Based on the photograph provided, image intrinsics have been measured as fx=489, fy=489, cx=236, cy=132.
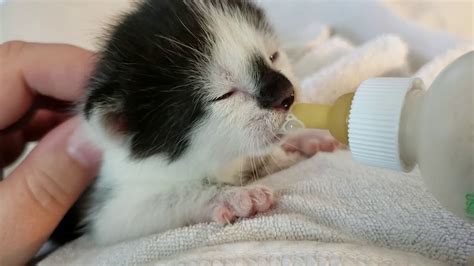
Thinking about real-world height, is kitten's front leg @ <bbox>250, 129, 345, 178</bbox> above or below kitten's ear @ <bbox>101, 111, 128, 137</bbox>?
below

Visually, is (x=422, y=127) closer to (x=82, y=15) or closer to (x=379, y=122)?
(x=379, y=122)

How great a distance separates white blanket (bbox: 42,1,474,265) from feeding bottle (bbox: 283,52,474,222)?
0.37ft

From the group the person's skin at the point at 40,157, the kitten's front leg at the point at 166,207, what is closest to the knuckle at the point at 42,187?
the person's skin at the point at 40,157

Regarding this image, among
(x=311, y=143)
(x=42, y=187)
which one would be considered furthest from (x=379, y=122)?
(x=42, y=187)

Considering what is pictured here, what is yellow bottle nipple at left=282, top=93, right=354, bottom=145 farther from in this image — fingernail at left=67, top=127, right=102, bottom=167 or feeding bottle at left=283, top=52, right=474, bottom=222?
fingernail at left=67, top=127, right=102, bottom=167

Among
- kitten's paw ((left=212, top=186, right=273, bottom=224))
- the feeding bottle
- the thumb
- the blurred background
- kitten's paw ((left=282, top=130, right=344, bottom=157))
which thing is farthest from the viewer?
the blurred background

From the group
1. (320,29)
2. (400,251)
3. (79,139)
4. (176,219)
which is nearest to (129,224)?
(176,219)

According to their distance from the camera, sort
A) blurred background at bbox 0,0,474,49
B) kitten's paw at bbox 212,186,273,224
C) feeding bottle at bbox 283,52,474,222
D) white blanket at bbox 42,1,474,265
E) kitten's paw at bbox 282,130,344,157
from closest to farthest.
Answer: feeding bottle at bbox 283,52,474,222
white blanket at bbox 42,1,474,265
kitten's paw at bbox 212,186,273,224
kitten's paw at bbox 282,130,344,157
blurred background at bbox 0,0,474,49

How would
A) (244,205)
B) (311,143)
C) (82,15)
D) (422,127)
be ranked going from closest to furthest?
(422,127)
(244,205)
(311,143)
(82,15)

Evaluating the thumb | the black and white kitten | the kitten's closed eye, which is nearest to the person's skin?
the thumb

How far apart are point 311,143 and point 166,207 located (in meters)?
0.38

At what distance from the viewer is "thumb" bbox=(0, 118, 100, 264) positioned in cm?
95

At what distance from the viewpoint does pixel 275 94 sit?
2.49 feet

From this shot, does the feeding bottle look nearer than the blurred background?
Yes
